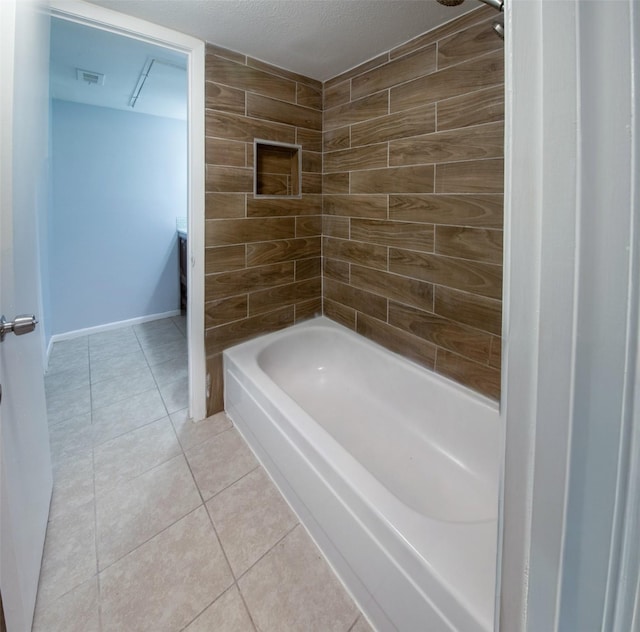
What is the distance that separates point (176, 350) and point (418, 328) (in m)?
2.26

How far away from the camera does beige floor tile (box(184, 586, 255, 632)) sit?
112 centimetres

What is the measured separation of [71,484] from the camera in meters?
1.66

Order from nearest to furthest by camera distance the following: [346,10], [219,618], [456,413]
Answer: [219,618]
[346,10]
[456,413]

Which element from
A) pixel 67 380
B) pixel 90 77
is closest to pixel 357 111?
pixel 90 77

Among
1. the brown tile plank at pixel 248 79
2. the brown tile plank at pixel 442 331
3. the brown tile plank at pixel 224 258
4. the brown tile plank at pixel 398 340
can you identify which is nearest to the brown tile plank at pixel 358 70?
the brown tile plank at pixel 248 79

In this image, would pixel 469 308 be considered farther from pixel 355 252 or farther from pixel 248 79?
pixel 248 79

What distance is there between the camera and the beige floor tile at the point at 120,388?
2.38 m

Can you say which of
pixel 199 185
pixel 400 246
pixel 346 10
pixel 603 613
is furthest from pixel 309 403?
pixel 346 10

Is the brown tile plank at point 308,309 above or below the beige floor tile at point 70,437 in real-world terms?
above

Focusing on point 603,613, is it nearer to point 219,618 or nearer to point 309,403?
point 219,618

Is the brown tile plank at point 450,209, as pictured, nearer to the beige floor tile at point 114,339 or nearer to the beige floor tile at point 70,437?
the beige floor tile at point 70,437

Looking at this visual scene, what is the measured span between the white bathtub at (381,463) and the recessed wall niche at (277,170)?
0.94m

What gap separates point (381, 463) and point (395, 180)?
4.93 ft

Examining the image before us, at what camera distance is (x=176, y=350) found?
3.18 m
